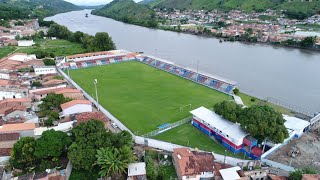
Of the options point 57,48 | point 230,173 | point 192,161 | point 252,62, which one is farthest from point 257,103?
point 57,48

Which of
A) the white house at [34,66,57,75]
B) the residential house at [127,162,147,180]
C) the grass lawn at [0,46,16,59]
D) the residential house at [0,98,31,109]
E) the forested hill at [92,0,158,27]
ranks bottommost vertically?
the residential house at [127,162,147,180]

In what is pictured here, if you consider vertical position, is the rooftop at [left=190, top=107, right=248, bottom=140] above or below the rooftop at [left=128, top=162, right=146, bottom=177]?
above

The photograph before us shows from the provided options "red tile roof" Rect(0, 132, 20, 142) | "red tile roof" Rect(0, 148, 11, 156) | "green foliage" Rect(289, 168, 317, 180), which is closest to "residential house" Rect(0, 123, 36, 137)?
"red tile roof" Rect(0, 132, 20, 142)

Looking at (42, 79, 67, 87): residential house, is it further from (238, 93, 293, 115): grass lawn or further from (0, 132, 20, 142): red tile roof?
(238, 93, 293, 115): grass lawn

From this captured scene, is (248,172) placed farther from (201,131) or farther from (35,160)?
(35,160)

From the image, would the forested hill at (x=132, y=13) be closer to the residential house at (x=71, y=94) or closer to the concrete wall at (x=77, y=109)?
the residential house at (x=71, y=94)

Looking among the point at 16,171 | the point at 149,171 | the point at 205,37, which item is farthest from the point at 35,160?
the point at 205,37

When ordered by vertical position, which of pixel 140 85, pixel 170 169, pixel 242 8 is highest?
pixel 242 8
